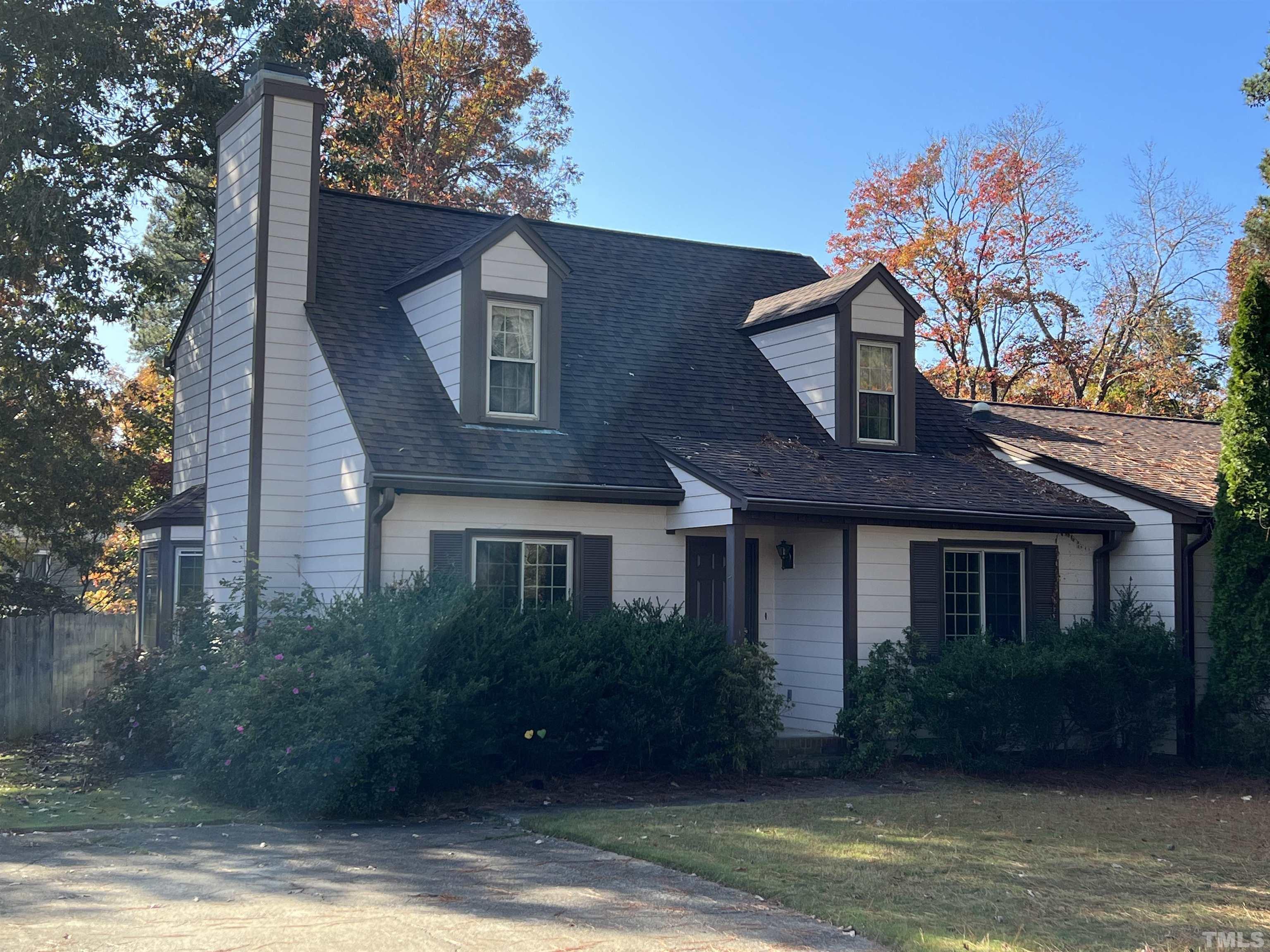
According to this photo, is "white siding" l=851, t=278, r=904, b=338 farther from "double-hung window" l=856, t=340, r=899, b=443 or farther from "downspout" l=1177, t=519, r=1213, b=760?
"downspout" l=1177, t=519, r=1213, b=760

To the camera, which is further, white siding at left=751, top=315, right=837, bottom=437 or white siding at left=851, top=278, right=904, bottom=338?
white siding at left=751, top=315, right=837, bottom=437

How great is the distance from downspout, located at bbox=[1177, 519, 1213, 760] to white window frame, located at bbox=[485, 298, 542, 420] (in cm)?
818

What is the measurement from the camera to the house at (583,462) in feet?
44.5

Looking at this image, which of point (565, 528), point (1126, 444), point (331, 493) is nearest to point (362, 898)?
point (565, 528)

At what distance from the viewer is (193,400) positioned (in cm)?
1867

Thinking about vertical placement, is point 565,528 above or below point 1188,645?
above

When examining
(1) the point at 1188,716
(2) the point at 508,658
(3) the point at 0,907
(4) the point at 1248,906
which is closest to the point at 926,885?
(4) the point at 1248,906

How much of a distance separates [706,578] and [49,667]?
29.3 ft

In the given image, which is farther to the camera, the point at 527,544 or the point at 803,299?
the point at 803,299

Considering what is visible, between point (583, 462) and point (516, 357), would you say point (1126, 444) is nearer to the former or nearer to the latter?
point (583, 462)

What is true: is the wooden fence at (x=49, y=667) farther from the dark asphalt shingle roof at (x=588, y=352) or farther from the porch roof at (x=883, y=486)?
the porch roof at (x=883, y=486)

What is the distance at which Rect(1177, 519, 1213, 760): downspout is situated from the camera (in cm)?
1458

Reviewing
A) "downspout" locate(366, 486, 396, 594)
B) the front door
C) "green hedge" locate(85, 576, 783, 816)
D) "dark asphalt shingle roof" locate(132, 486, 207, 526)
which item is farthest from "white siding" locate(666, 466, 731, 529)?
"dark asphalt shingle roof" locate(132, 486, 207, 526)

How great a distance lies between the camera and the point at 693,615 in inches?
598
